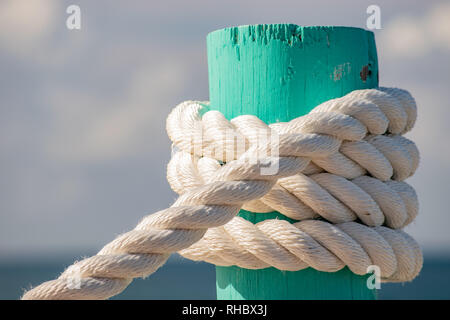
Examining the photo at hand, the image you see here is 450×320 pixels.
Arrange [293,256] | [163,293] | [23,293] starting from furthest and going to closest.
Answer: [163,293]
[293,256]
[23,293]

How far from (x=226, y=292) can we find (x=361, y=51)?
2.69 feet

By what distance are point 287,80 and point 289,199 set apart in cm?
34

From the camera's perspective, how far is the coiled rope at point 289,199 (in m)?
1.85

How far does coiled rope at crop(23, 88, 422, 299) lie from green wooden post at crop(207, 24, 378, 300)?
0.05 metres

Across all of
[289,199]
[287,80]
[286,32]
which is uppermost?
[286,32]

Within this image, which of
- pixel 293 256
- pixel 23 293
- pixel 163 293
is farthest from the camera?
pixel 163 293

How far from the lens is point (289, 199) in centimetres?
202

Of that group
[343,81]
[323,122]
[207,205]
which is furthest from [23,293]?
[343,81]

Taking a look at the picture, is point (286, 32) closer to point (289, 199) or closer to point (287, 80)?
point (287, 80)

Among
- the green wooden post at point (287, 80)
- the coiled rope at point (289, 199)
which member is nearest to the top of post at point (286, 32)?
the green wooden post at point (287, 80)

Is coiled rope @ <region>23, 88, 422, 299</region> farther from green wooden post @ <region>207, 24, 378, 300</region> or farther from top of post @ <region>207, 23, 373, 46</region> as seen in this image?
top of post @ <region>207, 23, 373, 46</region>

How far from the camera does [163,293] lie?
32.8 metres

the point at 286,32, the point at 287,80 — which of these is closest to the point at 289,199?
the point at 287,80
